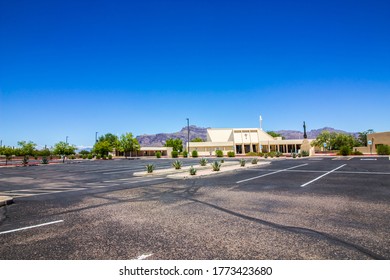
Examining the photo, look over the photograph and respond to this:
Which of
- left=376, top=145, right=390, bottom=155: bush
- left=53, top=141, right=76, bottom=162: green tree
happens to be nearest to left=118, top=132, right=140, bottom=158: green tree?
left=53, top=141, right=76, bottom=162: green tree

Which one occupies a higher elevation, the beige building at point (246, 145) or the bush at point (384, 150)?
the beige building at point (246, 145)

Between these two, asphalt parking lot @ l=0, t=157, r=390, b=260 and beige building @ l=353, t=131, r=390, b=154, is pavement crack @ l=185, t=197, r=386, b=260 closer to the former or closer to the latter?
asphalt parking lot @ l=0, t=157, r=390, b=260

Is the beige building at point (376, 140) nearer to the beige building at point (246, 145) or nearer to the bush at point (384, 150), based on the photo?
the bush at point (384, 150)

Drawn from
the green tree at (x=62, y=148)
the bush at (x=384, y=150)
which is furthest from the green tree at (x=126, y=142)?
the bush at (x=384, y=150)

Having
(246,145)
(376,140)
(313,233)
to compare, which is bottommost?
(313,233)

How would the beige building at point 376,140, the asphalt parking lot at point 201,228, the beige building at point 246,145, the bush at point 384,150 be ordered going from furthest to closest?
the beige building at point 246,145 → the beige building at point 376,140 → the bush at point 384,150 → the asphalt parking lot at point 201,228

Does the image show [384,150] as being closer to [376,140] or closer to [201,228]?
[376,140]

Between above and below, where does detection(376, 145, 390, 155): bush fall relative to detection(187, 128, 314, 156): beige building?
below

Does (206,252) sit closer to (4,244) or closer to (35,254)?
(35,254)

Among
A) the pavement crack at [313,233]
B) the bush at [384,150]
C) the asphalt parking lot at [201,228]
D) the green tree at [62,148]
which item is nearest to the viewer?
the pavement crack at [313,233]

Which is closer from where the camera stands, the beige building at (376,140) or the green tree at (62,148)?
the beige building at (376,140)

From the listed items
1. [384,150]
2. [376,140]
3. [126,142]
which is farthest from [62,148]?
[376,140]

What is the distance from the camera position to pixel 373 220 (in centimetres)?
544
